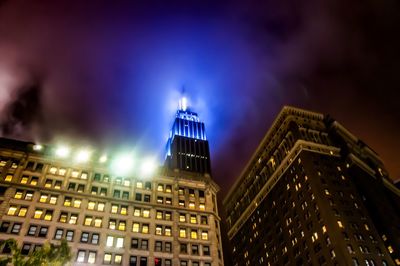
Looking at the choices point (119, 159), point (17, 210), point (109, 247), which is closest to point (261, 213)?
point (119, 159)

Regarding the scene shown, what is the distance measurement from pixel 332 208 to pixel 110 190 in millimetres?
60848

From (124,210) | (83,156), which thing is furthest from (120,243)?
(83,156)

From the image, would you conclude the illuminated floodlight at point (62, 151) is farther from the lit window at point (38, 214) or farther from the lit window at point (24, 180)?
the lit window at point (38, 214)

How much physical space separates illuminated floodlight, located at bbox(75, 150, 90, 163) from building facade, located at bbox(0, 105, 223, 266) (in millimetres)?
914

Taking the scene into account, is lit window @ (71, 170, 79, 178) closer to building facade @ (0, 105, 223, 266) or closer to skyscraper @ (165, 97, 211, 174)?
building facade @ (0, 105, 223, 266)

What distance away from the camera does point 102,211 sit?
64625 millimetres

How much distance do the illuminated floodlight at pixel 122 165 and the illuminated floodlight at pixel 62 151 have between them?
31.9 ft

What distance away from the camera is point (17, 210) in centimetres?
5962

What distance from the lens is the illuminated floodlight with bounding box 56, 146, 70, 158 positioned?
70.9 m

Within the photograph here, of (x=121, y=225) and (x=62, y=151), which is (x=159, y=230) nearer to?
(x=121, y=225)

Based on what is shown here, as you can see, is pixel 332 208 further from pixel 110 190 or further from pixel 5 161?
pixel 5 161

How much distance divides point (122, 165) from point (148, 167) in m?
5.67

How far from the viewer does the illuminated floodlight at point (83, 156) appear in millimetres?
71312

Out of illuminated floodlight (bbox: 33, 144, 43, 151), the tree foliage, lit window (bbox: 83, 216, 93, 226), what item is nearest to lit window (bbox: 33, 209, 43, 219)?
lit window (bbox: 83, 216, 93, 226)
